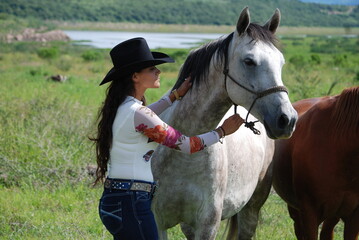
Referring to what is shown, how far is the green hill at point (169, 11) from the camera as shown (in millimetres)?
96938

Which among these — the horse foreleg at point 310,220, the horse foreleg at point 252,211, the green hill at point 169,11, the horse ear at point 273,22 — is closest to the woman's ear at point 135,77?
the horse ear at point 273,22

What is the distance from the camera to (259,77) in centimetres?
316

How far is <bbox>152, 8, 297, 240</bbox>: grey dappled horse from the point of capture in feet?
10.3

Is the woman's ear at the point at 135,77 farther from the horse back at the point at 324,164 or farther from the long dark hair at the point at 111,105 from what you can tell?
the horse back at the point at 324,164

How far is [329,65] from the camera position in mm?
33281

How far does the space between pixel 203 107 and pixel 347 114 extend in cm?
147

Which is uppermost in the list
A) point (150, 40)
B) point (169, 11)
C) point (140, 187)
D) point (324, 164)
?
point (140, 187)

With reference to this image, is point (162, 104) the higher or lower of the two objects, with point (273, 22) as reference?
lower

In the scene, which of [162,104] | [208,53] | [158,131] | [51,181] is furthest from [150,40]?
[158,131]

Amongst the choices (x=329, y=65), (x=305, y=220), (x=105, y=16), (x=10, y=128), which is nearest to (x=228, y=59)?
(x=305, y=220)

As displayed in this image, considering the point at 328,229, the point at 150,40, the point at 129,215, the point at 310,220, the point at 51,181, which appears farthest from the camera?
the point at 150,40

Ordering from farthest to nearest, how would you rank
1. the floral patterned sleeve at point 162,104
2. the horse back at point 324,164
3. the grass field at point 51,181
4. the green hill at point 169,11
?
the green hill at point 169,11 → the grass field at point 51,181 → the horse back at point 324,164 → the floral patterned sleeve at point 162,104

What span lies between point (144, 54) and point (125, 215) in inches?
33.8

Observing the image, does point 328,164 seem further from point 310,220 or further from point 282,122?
point 282,122
